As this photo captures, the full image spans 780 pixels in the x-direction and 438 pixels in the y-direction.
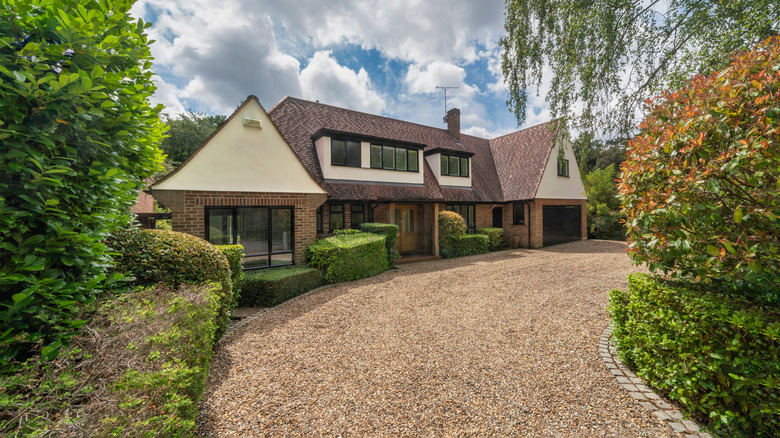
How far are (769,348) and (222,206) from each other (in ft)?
33.1

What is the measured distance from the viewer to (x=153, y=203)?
18609mm

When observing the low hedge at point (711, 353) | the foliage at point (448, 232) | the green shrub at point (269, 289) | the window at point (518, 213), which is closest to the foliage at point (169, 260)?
the green shrub at point (269, 289)

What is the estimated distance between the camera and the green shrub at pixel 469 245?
13.3 m

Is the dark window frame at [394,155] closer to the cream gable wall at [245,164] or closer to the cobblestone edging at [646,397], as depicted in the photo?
the cream gable wall at [245,164]

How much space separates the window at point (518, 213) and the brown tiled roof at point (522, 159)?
0.80 m

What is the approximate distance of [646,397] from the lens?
318 cm

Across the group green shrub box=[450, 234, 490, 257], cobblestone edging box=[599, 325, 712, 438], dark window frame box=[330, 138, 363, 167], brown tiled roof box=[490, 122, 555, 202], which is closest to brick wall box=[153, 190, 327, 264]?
dark window frame box=[330, 138, 363, 167]

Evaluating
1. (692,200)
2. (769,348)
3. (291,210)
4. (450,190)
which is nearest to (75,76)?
(692,200)

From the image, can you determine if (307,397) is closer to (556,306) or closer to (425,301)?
(425,301)

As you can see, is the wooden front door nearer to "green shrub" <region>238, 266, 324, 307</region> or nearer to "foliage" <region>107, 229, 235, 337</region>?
"green shrub" <region>238, 266, 324, 307</region>

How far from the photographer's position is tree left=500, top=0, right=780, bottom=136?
601 cm

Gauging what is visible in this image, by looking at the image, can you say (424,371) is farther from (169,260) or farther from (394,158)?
(394,158)

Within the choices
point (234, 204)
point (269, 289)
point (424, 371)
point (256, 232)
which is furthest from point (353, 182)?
point (424, 371)

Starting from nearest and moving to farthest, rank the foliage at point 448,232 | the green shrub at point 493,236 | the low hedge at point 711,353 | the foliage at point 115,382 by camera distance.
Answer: the foliage at point 115,382 → the low hedge at point 711,353 → the foliage at point 448,232 → the green shrub at point 493,236
